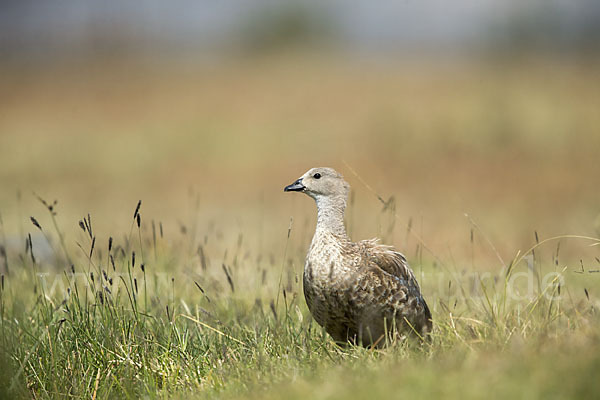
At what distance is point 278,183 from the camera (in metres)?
17.5

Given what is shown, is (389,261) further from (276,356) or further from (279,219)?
(279,219)

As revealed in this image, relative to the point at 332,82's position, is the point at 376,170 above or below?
below

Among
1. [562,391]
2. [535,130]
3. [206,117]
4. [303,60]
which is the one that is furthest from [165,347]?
[303,60]

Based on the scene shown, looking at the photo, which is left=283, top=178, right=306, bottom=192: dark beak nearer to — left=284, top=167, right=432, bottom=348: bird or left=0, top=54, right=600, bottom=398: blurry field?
left=284, top=167, right=432, bottom=348: bird

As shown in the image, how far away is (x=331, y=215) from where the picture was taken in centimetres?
536

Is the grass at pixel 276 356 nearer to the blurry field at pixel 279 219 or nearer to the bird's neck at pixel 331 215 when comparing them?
the blurry field at pixel 279 219

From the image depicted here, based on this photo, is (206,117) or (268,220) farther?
(206,117)

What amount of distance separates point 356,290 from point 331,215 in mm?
714

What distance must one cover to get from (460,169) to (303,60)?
1119 centimetres

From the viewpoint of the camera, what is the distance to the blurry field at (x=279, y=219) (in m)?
4.20

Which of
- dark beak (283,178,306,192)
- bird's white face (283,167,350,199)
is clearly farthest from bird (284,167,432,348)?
dark beak (283,178,306,192)

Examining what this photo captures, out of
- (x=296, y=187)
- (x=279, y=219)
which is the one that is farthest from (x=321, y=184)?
(x=279, y=219)

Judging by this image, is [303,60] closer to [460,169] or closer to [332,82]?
[332,82]

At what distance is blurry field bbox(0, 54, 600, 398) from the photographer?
4203 mm
